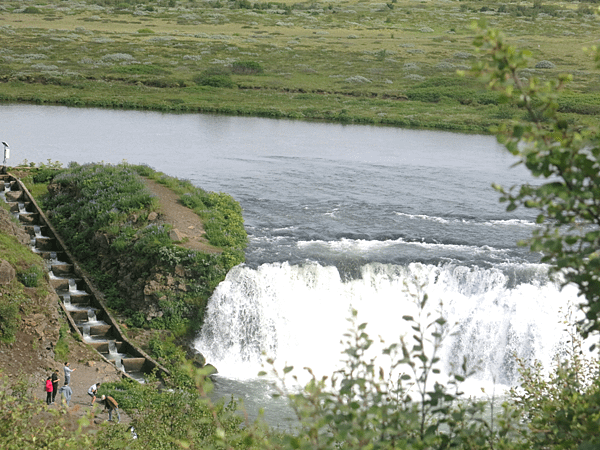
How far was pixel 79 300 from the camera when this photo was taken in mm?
28438

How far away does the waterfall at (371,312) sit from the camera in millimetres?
28109

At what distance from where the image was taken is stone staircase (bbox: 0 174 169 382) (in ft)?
82.9

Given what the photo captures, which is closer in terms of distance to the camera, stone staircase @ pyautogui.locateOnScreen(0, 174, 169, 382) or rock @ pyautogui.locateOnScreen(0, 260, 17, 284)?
rock @ pyautogui.locateOnScreen(0, 260, 17, 284)

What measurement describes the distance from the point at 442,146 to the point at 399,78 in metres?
39.6

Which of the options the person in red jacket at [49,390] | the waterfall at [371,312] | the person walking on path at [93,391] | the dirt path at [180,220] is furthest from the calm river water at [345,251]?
the person in red jacket at [49,390]

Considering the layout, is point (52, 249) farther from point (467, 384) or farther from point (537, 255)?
point (537, 255)

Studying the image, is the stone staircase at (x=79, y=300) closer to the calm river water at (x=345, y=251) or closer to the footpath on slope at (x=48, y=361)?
the footpath on slope at (x=48, y=361)

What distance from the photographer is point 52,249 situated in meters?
32.5

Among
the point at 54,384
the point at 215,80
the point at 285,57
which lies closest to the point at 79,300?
the point at 54,384

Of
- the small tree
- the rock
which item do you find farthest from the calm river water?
the small tree

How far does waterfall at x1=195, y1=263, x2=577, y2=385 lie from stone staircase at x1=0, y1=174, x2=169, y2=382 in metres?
3.11

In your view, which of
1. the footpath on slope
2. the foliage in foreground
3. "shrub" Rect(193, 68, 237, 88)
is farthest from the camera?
"shrub" Rect(193, 68, 237, 88)

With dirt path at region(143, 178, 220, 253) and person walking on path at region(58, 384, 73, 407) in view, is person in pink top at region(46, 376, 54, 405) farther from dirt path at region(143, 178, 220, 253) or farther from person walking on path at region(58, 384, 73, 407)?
dirt path at region(143, 178, 220, 253)

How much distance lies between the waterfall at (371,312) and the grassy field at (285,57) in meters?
17.2
